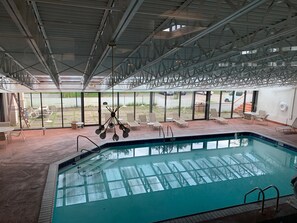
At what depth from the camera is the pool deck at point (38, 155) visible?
452cm

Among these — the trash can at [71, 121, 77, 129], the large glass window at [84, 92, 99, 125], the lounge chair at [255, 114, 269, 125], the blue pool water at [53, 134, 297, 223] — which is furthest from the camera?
the lounge chair at [255, 114, 269, 125]

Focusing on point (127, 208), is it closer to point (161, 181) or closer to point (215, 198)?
point (161, 181)

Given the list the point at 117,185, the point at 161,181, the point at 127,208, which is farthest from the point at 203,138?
the point at 127,208

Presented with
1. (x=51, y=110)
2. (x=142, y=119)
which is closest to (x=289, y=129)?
(x=142, y=119)

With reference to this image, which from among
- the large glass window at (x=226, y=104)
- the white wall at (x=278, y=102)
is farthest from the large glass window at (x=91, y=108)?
the white wall at (x=278, y=102)

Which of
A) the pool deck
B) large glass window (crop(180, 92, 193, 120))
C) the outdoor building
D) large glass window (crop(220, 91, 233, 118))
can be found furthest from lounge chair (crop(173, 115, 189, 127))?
large glass window (crop(220, 91, 233, 118))

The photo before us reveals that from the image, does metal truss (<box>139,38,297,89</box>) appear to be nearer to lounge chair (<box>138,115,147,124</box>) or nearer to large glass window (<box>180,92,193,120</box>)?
lounge chair (<box>138,115,147,124</box>)

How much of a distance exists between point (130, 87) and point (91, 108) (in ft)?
9.77

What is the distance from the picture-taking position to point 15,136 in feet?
32.1

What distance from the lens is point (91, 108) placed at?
1279 cm

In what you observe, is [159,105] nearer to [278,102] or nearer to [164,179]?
[164,179]

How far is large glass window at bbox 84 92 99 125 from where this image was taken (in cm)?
1262

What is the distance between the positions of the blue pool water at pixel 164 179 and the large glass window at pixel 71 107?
155 inches

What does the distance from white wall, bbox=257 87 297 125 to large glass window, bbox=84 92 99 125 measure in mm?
12032
